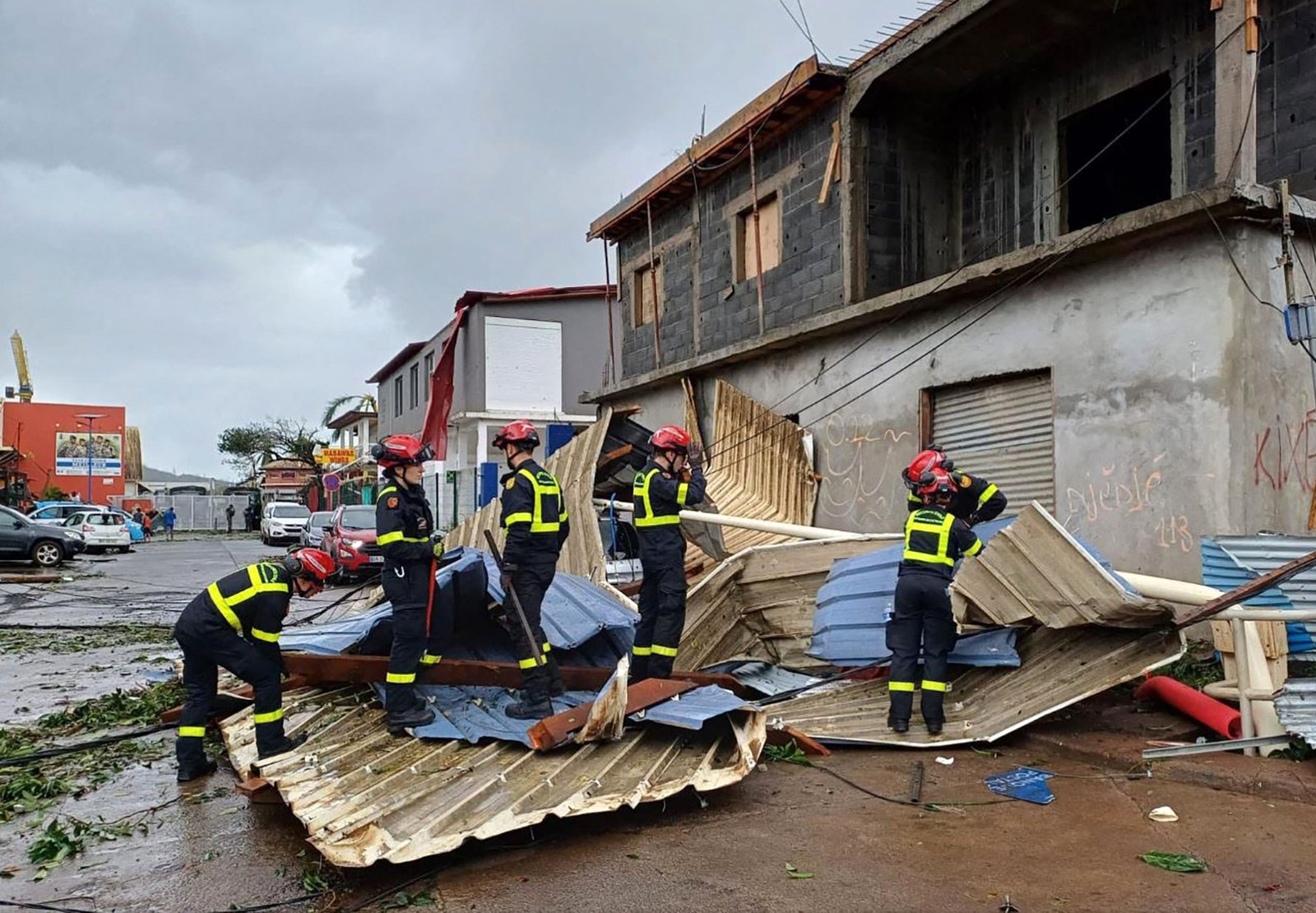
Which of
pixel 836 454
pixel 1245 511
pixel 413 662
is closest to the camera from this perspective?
pixel 413 662

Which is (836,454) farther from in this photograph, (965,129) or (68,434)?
(68,434)

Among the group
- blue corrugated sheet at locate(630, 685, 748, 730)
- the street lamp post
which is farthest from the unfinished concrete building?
the street lamp post

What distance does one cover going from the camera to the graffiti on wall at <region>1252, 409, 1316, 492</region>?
7289 mm

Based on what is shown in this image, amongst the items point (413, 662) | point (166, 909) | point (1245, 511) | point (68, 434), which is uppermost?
point (68, 434)

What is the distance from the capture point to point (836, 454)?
11.6 m

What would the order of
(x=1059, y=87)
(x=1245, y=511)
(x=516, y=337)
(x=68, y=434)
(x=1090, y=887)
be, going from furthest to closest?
(x=68, y=434) < (x=516, y=337) < (x=1059, y=87) < (x=1245, y=511) < (x=1090, y=887)

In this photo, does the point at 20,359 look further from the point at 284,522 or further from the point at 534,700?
the point at 534,700

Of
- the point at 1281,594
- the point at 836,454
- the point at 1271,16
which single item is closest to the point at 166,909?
the point at 1281,594

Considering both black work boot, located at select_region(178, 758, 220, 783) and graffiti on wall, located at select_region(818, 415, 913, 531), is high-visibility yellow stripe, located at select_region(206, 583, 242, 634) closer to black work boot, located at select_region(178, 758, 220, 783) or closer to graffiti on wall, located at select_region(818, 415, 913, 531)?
black work boot, located at select_region(178, 758, 220, 783)

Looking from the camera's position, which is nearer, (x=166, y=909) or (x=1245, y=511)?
(x=166, y=909)

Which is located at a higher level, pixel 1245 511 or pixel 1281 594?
pixel 1245 511

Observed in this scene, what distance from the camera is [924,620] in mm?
5773

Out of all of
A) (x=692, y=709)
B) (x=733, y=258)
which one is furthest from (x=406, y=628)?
(x=733, y=258)

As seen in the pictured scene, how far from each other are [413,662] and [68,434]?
50.6m
